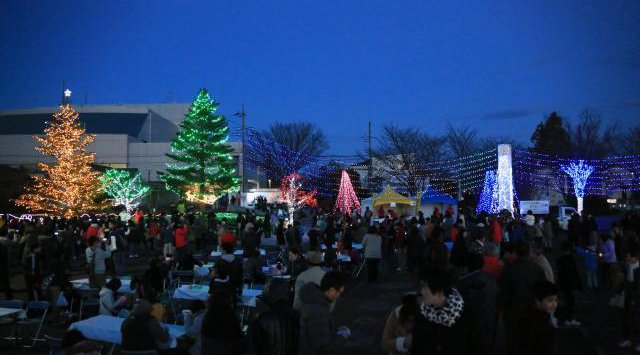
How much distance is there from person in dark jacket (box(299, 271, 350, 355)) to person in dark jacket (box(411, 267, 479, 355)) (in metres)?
0.61

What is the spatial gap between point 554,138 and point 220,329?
50487 millimetres

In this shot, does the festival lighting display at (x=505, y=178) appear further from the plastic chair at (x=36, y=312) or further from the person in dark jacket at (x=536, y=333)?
the person in dark jacket at (x=536, y=333)

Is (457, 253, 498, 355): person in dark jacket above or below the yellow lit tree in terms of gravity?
below

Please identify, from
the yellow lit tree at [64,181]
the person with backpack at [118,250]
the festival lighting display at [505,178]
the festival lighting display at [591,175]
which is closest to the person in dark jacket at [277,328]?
the person with backpack at [118,250]

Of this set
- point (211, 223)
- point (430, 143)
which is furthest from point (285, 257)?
point (430, 143)

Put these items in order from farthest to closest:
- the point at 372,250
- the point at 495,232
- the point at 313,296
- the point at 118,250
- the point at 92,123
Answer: the point at 92,123 → the point at 495,232 → the point at 118,250 → the point at 372,250 → the point at 313,296

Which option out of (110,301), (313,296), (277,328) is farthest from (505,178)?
(277,328)

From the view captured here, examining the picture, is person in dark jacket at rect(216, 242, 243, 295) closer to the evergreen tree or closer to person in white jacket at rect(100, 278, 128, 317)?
person in white jacket at rect(100, 278, 128, 317)

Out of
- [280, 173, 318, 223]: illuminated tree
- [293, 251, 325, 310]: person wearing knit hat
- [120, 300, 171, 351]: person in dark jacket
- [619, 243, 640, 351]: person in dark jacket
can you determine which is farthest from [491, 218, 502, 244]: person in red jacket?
[280, 173, 318, 223]: illuminated tree

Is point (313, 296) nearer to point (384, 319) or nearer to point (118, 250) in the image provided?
point (384, 319)

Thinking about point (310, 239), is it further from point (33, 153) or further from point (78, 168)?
point (33, 153)

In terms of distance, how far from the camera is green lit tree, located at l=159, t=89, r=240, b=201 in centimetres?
4053

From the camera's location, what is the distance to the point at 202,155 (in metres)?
40.8

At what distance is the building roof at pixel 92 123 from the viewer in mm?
56750
